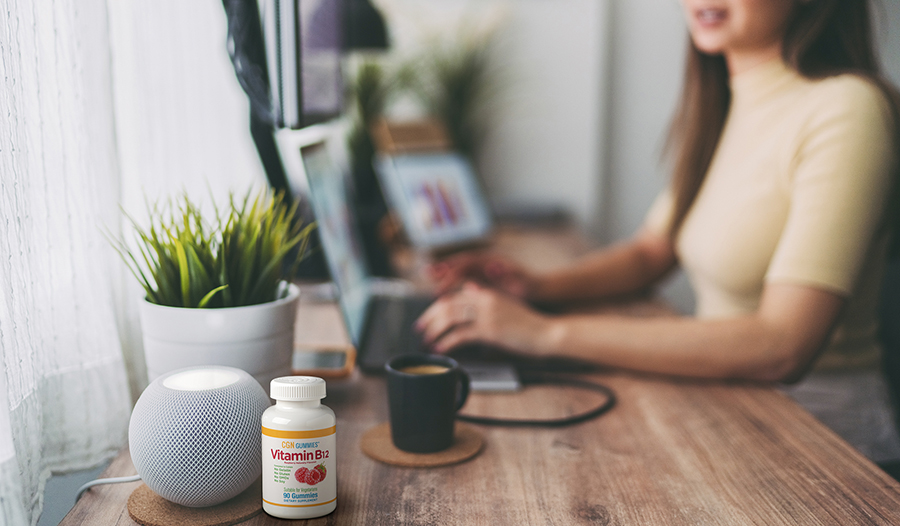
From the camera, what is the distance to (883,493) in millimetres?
580

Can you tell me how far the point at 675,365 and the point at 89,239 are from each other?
692 millimetres

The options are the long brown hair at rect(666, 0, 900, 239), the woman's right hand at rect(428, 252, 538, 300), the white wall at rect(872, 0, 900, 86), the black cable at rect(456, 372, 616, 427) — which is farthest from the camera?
the white wall at rect(872, 0, 900, 86)

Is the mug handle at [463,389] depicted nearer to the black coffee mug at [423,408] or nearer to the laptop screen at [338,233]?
the black coffee mug at [423,408]

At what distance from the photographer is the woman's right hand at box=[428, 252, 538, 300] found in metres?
1.25

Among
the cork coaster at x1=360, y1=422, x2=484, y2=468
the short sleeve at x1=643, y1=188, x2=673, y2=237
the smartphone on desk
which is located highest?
the short sleeve at x1=643, y1=188, x2=673, y2=237

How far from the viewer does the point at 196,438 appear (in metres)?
0.50

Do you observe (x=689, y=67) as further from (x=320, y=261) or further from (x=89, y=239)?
(x=89, y=239)

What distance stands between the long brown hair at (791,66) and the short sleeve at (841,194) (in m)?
0.05

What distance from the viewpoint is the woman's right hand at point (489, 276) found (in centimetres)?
125

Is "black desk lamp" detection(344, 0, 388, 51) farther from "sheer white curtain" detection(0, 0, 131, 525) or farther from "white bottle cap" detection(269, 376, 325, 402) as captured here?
"white bottle cap" detection(269, 376, 325, 402)

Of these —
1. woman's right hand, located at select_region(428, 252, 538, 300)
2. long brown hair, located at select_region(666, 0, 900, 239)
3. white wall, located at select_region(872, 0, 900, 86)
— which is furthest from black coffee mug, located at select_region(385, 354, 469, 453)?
white wall, located at select_region(872, 0, 900, 86)

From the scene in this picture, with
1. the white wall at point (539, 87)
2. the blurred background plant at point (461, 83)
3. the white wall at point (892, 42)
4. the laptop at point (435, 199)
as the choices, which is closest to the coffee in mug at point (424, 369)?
the laptop at point (435, 199)

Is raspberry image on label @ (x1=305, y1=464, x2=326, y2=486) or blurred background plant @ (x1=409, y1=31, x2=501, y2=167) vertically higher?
blurred background plant @ (x1=409, y1=31, x2=501, y2=167)

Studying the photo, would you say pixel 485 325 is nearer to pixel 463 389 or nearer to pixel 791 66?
pixel 463 389
